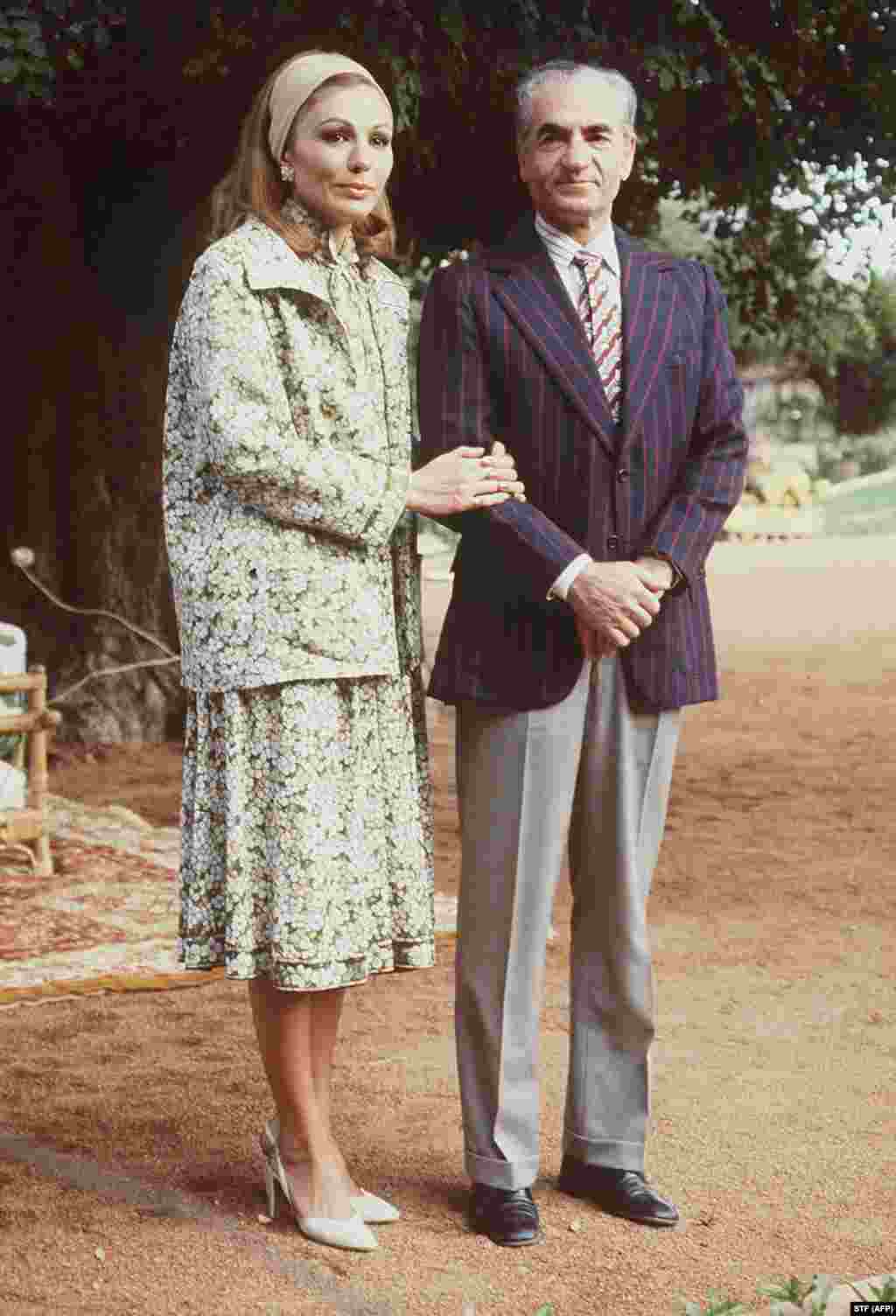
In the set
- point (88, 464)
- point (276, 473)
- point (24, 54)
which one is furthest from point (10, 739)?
point (276, 473)

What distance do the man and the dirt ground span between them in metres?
0.21

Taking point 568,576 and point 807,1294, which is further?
point 568,576

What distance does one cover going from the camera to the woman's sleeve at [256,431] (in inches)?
126

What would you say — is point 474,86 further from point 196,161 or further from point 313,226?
point 313,226

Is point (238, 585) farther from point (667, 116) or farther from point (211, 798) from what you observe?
point (667, 116)

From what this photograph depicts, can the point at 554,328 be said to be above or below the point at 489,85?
below

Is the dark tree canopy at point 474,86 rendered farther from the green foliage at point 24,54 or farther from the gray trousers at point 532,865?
the gray trousers at point 532,865

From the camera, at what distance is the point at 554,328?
11.3ft

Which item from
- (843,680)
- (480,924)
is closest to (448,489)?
(480,924)

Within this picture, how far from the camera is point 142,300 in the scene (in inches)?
392

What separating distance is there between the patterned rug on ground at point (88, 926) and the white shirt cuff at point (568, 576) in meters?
2.55

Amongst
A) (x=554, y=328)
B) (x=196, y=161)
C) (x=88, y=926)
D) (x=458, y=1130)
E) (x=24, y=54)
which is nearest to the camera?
(x=554, y=328)

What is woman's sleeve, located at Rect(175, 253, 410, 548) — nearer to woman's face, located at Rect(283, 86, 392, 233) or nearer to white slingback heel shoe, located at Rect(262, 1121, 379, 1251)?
woman's face, located at Rect(283, 86, 392, 233)

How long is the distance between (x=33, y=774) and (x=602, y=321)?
393cm
